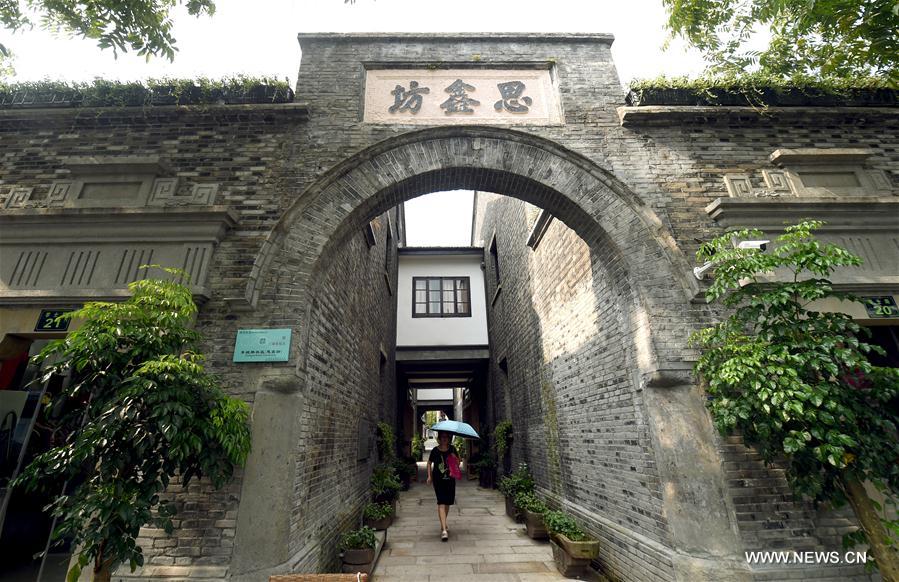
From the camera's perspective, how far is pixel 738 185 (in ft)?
14.6

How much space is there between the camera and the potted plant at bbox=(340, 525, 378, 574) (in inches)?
169

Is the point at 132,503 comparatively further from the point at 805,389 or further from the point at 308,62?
the point at 308,62

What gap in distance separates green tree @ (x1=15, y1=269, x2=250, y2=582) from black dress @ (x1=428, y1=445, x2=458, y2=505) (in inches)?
150

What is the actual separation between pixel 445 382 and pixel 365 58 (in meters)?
13.9

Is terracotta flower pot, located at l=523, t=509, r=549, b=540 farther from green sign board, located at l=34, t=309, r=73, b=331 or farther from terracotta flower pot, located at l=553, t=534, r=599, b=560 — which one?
green sign board, located at l=34, t=309, r=73, b=331

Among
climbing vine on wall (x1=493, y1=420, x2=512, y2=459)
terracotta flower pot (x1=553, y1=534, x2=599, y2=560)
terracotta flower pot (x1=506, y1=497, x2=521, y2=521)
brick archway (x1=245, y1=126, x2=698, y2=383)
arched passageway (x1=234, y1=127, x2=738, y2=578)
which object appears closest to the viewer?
arched passageway (x1=234, y1=127, x2=738, y2=578)

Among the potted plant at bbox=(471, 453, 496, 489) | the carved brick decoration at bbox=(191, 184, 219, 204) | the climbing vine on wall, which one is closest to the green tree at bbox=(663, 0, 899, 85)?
the carved brick decoration at bbox=(191, 184, 219, 204)

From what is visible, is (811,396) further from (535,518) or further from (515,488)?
(515,488)

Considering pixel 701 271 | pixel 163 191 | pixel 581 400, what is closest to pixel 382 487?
pixel 581 400

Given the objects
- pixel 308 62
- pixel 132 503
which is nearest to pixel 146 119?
pixel 308 62

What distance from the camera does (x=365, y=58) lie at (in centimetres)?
538

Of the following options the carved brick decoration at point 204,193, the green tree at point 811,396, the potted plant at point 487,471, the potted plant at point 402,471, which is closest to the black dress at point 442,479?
the green tree at point 811,396

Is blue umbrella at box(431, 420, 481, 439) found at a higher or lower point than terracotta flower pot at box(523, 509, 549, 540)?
higher

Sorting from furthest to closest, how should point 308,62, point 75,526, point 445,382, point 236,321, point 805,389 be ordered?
point 445,382
point 308,62
point 236,321
point 805,389
point 75,526
